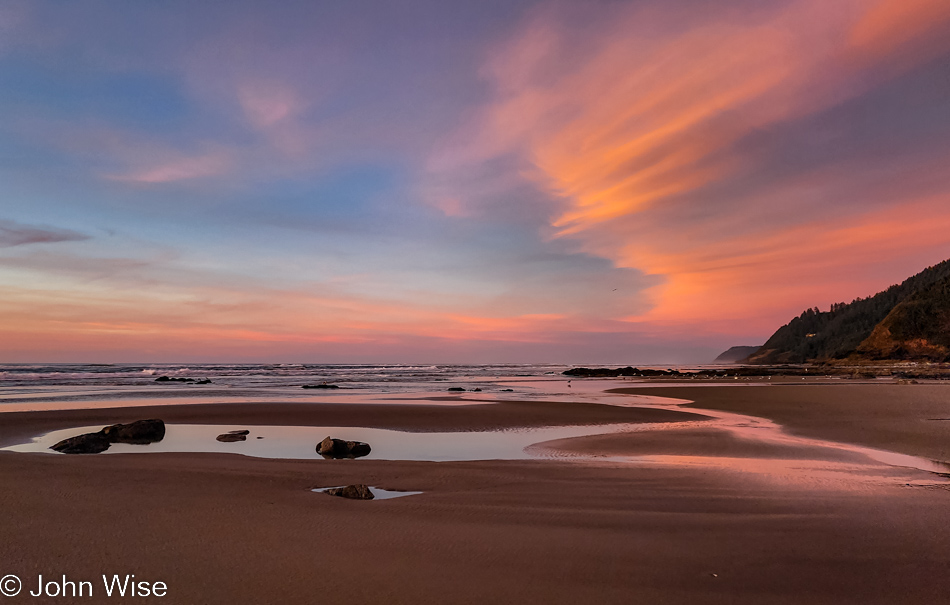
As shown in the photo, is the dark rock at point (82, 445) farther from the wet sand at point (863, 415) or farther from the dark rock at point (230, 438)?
the wet sand at point (863, 415)

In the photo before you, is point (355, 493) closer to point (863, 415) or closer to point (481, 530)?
point (481, 530)

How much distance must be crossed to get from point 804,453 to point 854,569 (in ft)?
30.3

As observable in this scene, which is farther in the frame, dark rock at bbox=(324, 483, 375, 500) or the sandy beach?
dark rock at bbox=(324, 483, 375, 500)

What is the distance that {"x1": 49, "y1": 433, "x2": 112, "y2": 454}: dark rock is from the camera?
498 inches

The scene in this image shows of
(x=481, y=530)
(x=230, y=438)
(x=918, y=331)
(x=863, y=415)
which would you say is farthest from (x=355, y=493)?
(x=918, y=331)

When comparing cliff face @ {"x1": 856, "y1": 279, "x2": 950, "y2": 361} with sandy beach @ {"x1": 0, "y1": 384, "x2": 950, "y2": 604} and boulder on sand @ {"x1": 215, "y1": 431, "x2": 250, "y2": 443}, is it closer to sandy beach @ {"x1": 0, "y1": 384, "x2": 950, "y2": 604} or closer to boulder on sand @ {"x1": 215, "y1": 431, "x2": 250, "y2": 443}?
sandy beach @ {"x1": 0, "y1": 384, "x2": 950, "y2": 604}

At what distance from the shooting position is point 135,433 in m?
15.0

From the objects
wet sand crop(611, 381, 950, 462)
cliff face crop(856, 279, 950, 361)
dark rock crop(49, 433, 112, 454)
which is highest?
cliff face crop(856, 279, 950, 361)

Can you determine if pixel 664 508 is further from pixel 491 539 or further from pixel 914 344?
pixel 914 344

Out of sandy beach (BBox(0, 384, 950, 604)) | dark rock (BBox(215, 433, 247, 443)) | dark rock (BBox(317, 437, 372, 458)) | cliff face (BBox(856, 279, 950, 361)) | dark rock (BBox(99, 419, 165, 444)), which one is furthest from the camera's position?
cliff face (BBox(856, 279, 950, 361))

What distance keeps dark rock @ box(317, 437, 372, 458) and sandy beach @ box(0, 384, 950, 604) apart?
5.29 ft

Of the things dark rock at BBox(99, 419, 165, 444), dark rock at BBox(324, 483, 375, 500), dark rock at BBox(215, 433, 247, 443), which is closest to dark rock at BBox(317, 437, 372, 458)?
dark rock at BBox(215, 433, 247, 443)

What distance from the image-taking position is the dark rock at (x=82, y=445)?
12.6 m

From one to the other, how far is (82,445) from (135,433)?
2199mm
